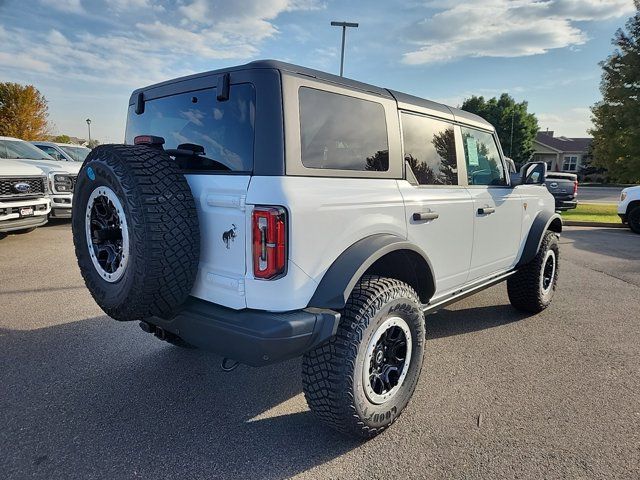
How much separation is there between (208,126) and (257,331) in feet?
3.98

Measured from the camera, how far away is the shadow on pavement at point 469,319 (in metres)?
4.13

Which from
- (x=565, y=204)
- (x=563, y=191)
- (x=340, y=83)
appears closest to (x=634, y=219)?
(x=565, y=204)

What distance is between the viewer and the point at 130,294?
6.84ft

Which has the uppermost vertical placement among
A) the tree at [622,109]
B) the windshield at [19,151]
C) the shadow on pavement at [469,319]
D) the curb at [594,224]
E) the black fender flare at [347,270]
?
the tree at [622,109]

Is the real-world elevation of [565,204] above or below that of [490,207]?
below

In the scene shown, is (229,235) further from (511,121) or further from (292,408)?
(511,121)

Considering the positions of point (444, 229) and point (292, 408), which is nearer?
point (292, 408)

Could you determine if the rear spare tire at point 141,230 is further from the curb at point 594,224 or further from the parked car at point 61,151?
the curb at point 594,224

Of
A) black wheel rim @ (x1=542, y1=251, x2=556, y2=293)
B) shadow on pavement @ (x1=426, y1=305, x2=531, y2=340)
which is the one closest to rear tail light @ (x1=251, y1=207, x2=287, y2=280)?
shadow on pavement @ (x1=426, y1=305, x2=531, y2=340)

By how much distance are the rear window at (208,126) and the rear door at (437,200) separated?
1.08 metres

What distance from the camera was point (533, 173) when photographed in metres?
4.27

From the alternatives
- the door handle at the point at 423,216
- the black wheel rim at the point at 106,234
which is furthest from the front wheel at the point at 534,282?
the black wheel rim at the point at 106,234

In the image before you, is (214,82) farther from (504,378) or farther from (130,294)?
(504,378)

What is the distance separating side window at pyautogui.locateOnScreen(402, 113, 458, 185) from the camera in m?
2.94
